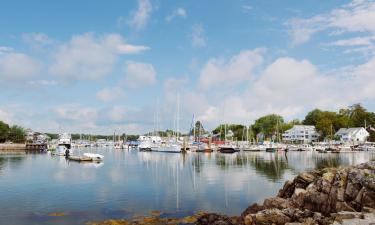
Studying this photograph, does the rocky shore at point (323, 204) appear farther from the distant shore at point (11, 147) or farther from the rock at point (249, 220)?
the distant shore at point (11, 147)

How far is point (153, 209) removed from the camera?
34.2 metres

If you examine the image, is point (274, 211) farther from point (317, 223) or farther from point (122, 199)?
point (122, 199)

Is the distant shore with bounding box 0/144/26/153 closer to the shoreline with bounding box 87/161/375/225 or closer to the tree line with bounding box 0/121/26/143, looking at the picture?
the tree line with bounding box 0/121/26/143

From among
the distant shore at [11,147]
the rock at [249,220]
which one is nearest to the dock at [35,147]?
the distant shore at [11,147]

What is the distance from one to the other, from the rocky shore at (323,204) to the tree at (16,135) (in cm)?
17753

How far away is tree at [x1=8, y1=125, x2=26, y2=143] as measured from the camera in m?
183

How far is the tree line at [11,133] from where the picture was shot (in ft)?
573

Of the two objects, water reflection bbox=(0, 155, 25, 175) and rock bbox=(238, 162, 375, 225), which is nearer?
rock bbox=(238, 162, 375, 225)

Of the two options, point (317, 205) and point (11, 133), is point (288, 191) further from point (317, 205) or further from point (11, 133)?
point (11, 133)

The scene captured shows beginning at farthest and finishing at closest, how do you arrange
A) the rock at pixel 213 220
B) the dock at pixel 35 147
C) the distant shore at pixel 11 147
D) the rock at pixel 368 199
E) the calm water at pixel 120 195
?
the dock at pixel 35 147, the distant shore at pixel 11 147, the calm water at pixel 120 195, the rock at pixel 213 220, the rock at pixel 368 199

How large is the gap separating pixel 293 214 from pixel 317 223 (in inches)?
88.3

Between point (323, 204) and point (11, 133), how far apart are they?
184m

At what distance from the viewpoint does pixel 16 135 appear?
18538 centimetres

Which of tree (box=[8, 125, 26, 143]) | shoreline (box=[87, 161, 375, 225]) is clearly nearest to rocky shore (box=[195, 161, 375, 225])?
shoreline (box=[87, 161, 375, 225])
